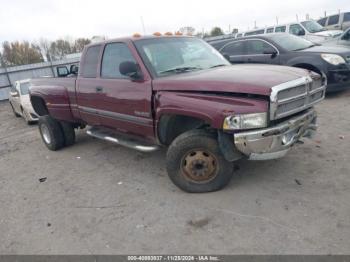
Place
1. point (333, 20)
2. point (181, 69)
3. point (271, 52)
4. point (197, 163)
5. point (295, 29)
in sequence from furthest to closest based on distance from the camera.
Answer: point (333, 20)
point (295, 29)
point (271, 52)
point (181, 69)
point (197, 163)

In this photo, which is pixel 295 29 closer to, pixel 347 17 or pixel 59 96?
pixel 347 17

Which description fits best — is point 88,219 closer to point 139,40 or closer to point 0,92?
point 139,40

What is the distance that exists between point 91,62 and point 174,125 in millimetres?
2051

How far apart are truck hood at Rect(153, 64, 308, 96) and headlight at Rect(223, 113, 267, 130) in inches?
9.3

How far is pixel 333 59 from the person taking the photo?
7.52 metres

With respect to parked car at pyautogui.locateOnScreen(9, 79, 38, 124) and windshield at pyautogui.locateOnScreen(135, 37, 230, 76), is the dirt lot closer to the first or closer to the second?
windshield at pyautogui.locateOnScreen(135, 37, 230, 76)

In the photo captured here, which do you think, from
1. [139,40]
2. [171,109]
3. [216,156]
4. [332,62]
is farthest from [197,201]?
[332,62]

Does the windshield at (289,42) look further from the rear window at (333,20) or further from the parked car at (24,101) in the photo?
the rear window at (333,20)

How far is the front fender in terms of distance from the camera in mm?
3297

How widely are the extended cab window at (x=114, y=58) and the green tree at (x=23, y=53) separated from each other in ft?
82.0

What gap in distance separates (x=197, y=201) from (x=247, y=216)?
2.09ft

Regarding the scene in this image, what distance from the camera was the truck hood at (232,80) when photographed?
3336 millimetres

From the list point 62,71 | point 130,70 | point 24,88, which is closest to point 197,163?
point 130,70

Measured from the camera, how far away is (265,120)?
10.8 ft
